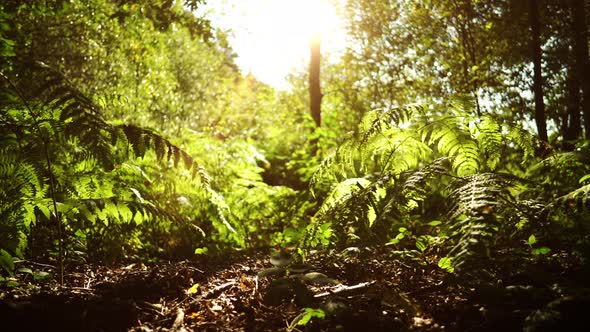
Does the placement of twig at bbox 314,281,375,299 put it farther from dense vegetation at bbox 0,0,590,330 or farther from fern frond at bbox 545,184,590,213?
fern frond at bbox 545,184,590,213

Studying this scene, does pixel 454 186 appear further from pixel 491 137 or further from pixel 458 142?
pixel 491 137

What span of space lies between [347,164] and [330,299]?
128 cm

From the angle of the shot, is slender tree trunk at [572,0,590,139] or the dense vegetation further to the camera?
slender tree trunk at [572,0,590,139]

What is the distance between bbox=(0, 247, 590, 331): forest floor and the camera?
1.87 meters

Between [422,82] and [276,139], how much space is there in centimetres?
463

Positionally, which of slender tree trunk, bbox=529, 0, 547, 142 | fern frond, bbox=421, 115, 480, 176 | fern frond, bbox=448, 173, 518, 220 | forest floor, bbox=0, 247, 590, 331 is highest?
slender tree trunk, bbox=529, 0, 547, 142

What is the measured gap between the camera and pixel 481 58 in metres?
7.45

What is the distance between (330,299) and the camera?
2074 millimetres

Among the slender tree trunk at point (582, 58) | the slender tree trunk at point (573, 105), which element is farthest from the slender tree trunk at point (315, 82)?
the slender tree trunk at point (573, 105)

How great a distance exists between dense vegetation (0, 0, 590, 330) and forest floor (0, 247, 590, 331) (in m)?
0.19

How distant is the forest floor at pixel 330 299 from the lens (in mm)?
1868

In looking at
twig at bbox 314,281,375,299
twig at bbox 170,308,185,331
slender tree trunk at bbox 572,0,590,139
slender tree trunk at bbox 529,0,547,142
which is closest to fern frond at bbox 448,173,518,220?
twig at bbox 314,281,375,299

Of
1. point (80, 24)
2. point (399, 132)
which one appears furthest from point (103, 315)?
point (80, 24)

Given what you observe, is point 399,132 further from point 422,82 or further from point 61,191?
point 422,82
